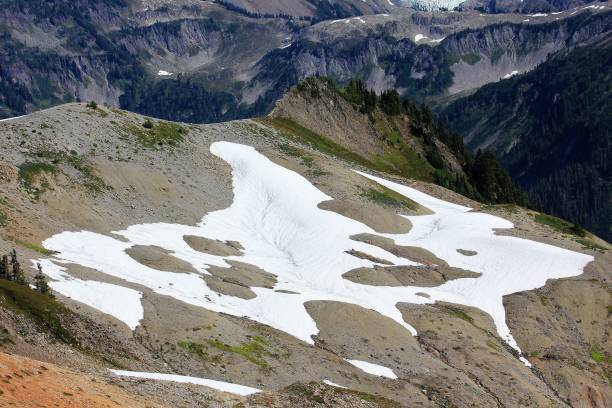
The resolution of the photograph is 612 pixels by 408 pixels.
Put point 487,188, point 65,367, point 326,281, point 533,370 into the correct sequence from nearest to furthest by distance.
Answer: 1. point 65,367
2. point 533,370
3. point 326,281
4. point 487,188

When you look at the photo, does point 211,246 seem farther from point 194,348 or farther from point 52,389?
point 52,389

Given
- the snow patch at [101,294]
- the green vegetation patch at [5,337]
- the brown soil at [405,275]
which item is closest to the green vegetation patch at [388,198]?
the brown soil at [405,275]

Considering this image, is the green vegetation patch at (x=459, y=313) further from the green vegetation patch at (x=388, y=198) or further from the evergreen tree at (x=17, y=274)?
the evergreen tree at (x=17, y=274)

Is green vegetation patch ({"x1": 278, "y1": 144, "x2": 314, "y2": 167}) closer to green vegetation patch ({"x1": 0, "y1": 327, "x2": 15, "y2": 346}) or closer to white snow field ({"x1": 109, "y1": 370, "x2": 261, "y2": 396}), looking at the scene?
white snow field ({"x1": 109, "y1": 370, "x2": 261, "y2": 396})

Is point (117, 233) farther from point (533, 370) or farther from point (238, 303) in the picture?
point (533, 370)

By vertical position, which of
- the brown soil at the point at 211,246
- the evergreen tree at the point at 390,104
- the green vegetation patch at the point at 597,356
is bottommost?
the green vegetation patch at the point at 597,356

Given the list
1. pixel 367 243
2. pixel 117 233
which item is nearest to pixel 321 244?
pixel 367 243

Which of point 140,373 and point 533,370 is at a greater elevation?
point 140,373
